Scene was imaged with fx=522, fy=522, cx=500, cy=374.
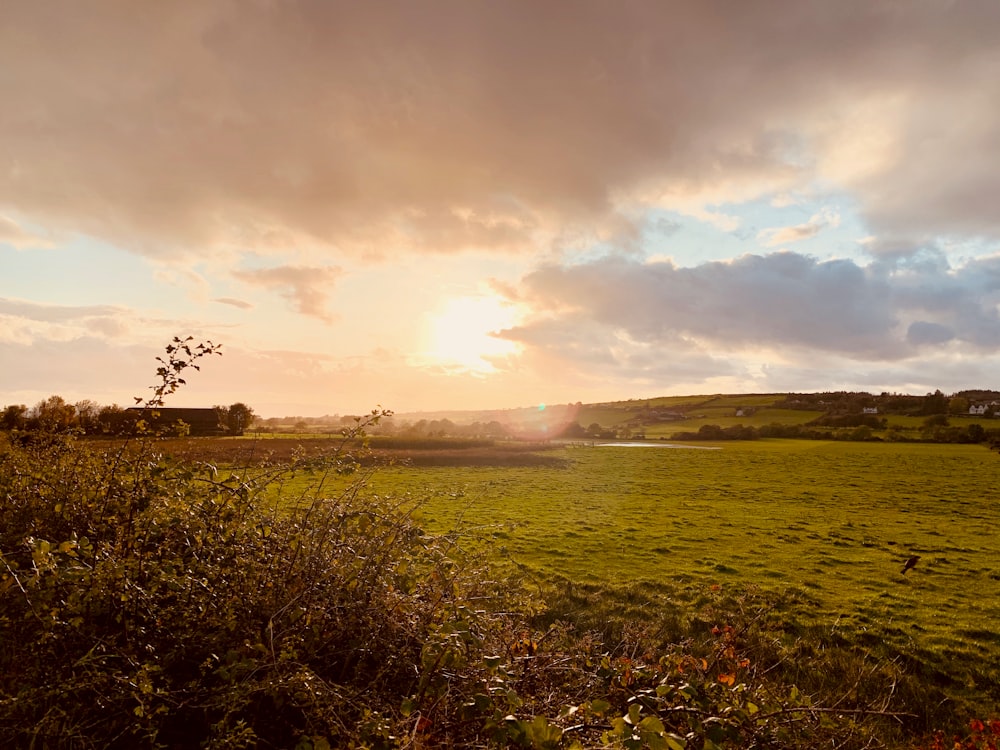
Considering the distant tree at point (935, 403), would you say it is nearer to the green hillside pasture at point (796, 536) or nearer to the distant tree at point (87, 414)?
the green hillside pasture at point (796, 536)

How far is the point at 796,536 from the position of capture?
65.3 feet

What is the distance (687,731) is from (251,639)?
384cm

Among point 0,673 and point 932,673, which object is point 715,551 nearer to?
point 932,673

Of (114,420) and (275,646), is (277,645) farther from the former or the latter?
(114,420)

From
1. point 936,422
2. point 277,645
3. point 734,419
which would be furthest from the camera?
point 734,419

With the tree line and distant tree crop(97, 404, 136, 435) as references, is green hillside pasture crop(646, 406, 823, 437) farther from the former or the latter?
distant tree crop(97, 404, 136, 435)

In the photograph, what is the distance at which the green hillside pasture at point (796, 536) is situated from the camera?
11.1m

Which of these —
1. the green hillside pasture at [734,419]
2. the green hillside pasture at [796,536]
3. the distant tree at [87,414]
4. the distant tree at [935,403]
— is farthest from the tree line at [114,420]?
the distant tree at [935,403]

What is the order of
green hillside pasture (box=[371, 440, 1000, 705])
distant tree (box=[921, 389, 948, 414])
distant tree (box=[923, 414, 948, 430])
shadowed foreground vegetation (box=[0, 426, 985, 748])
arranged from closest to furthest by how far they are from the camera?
shadowed foreground vegetation (box=[0, 426, 985, 748]) → green hillside pasture (box=[371, 440, 1000, 705]) → distant tree (box=[923, 414, 948, 430]) → distant tree (box=[921, 389, 948, 414])

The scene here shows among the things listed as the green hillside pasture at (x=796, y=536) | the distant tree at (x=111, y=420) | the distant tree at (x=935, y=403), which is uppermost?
the distant tree at (x=111, y=420)

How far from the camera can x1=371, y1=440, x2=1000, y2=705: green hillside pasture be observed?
11055 millimetres

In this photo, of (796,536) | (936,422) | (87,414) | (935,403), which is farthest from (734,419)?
(87,414)

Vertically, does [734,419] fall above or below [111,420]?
below

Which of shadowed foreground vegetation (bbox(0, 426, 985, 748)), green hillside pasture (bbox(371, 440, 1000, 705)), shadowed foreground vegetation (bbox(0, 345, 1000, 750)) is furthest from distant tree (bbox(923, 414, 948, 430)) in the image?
shadowed foreground vegetation (bbox(0, 426, 985, 748))
